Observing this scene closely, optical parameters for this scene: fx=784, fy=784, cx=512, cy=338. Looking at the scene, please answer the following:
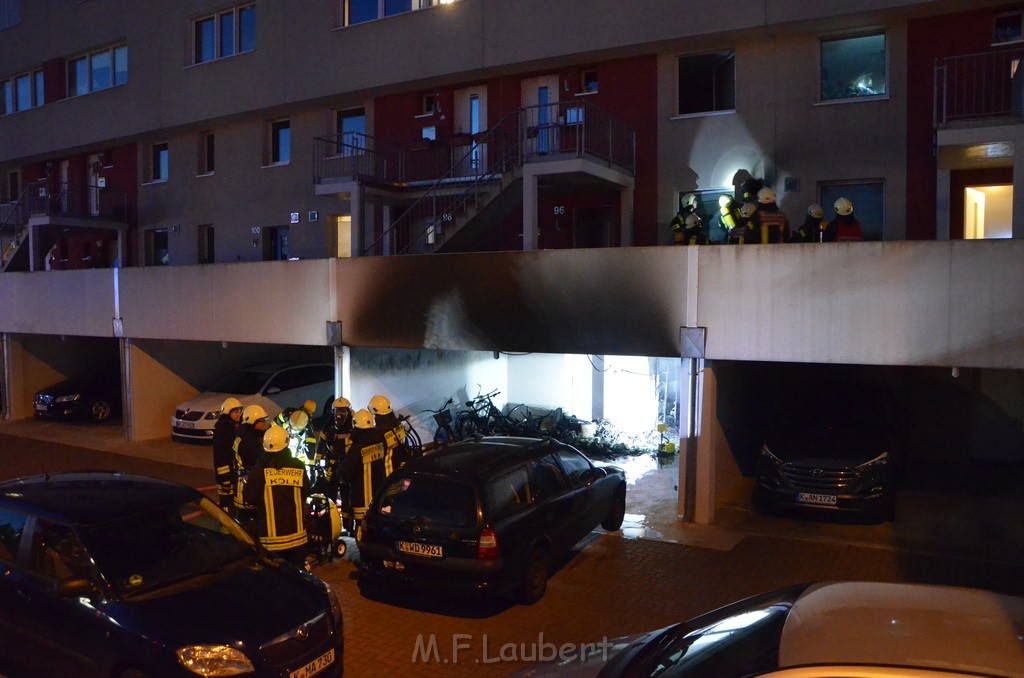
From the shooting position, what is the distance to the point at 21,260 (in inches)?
934

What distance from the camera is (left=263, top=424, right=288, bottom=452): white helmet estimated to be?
7.36 metres

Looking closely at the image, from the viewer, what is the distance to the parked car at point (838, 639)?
9.30 ft

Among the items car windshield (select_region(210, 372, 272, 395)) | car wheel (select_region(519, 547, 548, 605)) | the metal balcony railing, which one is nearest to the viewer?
car wheel (select_region(519, 547, 548, 605))

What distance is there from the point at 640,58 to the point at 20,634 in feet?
43.2

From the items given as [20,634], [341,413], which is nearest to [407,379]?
[341,413]

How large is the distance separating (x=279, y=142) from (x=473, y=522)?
50.5 feet

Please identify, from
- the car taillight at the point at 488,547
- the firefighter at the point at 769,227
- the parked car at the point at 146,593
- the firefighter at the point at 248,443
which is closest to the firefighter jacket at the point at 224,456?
the firefighter at the point at 248,443

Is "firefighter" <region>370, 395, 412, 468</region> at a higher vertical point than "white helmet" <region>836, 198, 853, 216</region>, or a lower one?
lower

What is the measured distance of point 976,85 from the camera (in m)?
12.3

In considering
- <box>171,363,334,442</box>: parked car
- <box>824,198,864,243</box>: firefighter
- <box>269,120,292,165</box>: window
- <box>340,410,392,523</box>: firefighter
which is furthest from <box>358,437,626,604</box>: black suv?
<box>269,120,292,165</box>: window

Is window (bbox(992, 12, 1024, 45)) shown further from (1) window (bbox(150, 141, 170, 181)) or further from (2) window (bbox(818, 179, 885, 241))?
(1) window (bbox(150, 141, 170, 181))

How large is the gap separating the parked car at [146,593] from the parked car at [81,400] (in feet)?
44.5

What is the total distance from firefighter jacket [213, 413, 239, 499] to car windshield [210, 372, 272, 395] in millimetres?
6524

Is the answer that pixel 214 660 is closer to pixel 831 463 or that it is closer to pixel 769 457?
pixel 769 457
